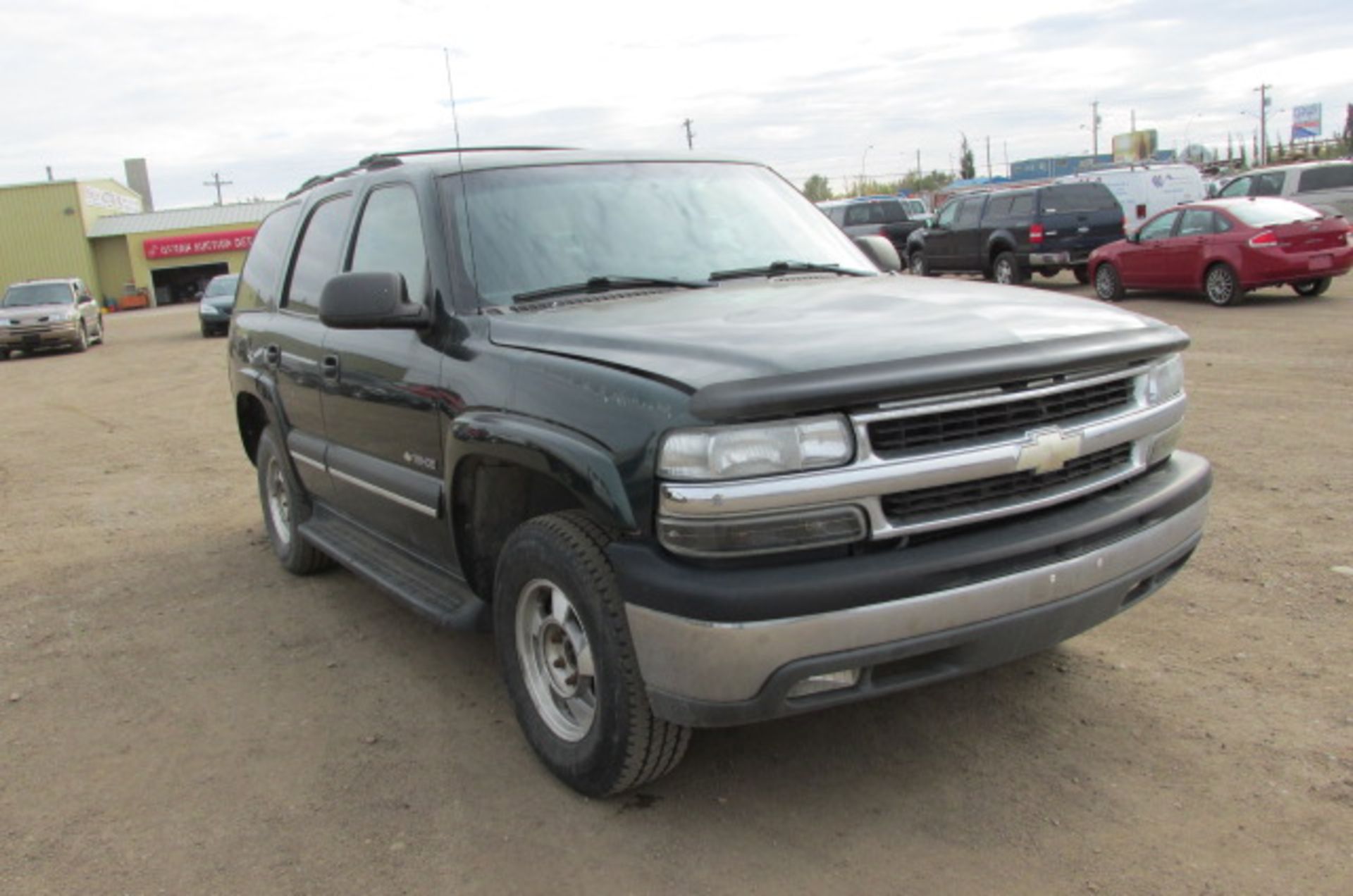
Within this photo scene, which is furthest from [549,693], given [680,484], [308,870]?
[680,484]

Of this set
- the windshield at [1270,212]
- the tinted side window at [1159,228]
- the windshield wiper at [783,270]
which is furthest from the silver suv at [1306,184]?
the windshield wiper at [783,270]

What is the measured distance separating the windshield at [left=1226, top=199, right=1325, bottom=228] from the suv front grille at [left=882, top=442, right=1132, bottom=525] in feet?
43.6

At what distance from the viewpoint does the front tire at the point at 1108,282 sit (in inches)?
655

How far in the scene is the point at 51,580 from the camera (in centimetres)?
602

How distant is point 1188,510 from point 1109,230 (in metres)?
16.9

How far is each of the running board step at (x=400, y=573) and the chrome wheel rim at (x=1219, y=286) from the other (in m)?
13.4

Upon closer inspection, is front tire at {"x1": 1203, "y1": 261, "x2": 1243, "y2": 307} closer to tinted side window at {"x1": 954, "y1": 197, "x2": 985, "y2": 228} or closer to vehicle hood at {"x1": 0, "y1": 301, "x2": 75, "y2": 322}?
tinted side window at {"x1": 954, "y1": 197, "x2": 985, "y2": 228}

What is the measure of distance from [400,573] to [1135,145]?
3799 inches

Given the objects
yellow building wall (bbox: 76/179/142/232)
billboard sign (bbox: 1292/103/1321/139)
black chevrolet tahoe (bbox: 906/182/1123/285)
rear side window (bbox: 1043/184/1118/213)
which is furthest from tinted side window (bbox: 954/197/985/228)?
billboard sign (bbox: 1292/103/1321/139)

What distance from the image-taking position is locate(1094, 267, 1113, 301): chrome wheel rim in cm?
1677

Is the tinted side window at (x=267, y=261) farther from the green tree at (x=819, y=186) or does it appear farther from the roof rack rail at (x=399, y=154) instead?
the green tree at (x=819, y=186)

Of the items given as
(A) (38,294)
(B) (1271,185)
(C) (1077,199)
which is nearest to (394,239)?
(C) (1077,199)

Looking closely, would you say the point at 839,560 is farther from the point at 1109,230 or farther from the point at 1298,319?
the point at 1109,230

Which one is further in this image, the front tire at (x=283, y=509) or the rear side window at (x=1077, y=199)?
the rear side window at (x=1077, y=199)
